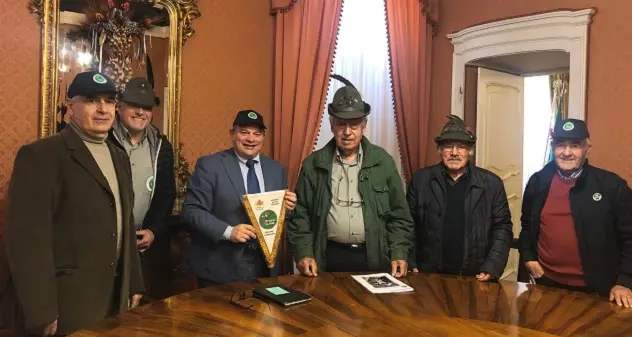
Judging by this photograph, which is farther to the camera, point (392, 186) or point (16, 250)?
point (392, 186)

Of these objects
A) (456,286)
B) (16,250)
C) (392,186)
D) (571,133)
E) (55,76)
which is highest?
(55,76)

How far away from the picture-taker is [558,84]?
6.85 meters

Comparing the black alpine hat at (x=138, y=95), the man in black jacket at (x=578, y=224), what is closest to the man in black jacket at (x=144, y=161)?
the black alpine hat at (x=138, y=95)

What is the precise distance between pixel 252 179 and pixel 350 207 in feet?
1.69

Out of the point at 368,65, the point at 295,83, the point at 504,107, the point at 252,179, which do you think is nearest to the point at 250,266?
the point at 252,179

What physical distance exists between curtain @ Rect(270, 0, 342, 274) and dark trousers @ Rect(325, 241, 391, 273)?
1.49 m

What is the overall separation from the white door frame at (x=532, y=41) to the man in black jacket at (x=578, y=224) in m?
1.48

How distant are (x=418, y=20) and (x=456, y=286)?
→ 2.95 meters

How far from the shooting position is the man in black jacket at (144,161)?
2.75m

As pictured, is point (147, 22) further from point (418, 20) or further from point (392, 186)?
point (418, 20)

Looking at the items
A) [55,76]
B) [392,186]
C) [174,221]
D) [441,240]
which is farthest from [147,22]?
[441,240]

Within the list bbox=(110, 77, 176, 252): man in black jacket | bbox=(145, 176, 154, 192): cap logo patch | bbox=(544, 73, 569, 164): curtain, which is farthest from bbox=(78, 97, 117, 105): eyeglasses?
bbox=(544, 73, 569, 164): curtain

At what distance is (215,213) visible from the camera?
2.66m

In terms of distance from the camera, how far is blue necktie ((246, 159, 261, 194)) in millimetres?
2707
